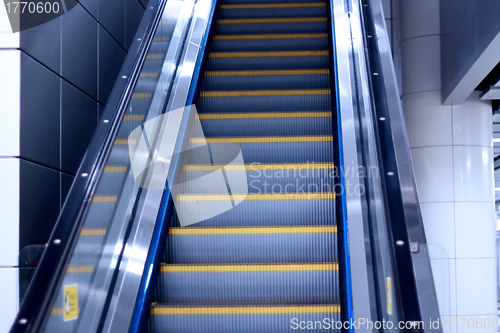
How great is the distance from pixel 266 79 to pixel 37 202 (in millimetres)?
2715

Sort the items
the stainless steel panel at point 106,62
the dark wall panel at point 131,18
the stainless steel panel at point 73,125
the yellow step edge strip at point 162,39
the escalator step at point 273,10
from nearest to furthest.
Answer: the stainless steel panel at point 73,125, the yellow step edge strip at point 162,39, the stainless steel panel at point 106,62, the dark wall panel at point 131,18, the escalator step at point 273,10

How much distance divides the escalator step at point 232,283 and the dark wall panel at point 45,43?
1.64 metres

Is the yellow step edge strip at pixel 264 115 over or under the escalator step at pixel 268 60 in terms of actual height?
under

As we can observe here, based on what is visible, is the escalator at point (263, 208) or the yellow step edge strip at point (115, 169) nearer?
the yellow step edge strip at point (115, 169)

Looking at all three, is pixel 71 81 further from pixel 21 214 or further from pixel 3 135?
pixel 21 214

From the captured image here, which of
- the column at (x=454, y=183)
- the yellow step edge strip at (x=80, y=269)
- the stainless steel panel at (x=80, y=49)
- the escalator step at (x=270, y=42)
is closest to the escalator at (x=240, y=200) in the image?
the yellow step edge strip at (x=80, y=269)

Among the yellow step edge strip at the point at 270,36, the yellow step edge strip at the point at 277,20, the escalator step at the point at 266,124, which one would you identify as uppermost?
the yellow step edge strip at the point at 277,20

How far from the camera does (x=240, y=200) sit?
3869mm

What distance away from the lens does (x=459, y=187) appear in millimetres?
6812

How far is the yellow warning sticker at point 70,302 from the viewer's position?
2.23m

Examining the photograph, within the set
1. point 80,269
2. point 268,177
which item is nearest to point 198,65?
point 268,177

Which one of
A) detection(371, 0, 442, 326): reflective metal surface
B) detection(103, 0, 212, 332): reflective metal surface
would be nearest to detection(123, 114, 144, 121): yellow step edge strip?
detection(103, 0, 212, 332): reflective metal surface

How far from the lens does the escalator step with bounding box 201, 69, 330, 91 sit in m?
5.14

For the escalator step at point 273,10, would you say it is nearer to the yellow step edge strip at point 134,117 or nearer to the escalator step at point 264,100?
the escalator step at point 264,100
